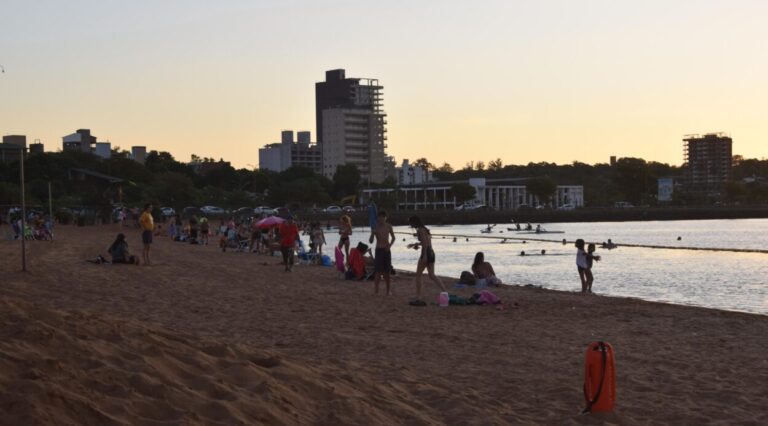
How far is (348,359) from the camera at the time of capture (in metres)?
9.14

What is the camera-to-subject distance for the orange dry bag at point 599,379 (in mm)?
7281

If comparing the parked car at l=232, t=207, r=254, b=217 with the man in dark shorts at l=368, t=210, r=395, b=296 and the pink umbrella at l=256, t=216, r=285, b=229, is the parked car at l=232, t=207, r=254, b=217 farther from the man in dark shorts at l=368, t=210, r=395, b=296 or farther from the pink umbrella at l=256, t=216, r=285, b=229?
the man in dark shorts at l=368, t=210, r=395, b=296

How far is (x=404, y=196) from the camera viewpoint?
175 m

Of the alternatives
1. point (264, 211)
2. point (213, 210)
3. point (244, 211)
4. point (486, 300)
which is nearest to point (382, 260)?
point (486, 300)

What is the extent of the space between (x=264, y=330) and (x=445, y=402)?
4242 millimetres

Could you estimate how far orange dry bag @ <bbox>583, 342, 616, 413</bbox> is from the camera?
7281 mm

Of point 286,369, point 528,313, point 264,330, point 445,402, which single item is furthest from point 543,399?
point 528,313

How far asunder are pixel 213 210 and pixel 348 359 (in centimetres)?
10172

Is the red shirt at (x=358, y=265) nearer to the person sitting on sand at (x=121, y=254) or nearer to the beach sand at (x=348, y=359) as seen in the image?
the beach sand at (x=348, y=359)

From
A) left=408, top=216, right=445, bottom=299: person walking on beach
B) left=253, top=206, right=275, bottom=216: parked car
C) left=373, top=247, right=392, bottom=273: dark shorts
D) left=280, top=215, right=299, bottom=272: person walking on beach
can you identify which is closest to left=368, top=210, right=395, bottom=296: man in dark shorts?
left=373, top=247, right=392, bottom=273: dark shorts

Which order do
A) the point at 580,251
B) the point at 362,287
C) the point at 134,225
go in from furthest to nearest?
1. the point at 134,225
2. the point at 580,251
3. the point at 362,287

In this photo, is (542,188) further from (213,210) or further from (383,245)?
(383,245)

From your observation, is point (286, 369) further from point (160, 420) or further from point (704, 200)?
point (704, 200)

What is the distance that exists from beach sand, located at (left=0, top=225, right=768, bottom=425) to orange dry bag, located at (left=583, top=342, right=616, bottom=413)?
104 millimetres
